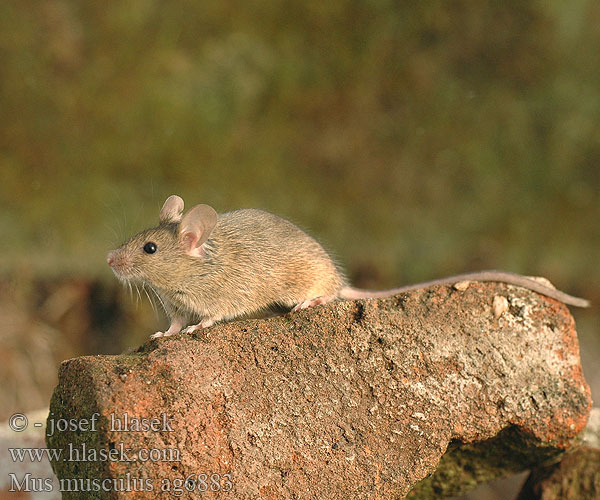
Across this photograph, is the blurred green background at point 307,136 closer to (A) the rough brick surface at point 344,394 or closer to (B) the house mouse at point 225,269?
(B) the house mouse at point 225,269

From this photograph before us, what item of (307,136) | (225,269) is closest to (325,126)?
(307,136)

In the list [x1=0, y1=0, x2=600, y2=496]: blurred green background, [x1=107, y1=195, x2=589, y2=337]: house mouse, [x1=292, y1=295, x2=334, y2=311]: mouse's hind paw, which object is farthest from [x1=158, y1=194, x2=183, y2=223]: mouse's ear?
[x1=0, y1=0, x2=600, y2=496]: blurred green background

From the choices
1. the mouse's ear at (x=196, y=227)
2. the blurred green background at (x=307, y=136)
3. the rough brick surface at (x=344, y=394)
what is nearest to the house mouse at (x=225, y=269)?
the mouse's ear at (x=196, y=227)

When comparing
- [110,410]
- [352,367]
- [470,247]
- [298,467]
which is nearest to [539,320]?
[352,367]

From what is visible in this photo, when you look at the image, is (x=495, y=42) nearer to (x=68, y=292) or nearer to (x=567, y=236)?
(x=567, y=236)

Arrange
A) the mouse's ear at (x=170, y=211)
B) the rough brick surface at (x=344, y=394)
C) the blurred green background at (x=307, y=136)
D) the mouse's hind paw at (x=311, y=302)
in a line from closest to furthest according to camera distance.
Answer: the rough brick surface at (x=344, y=394), the mouse's hind paw at (x=311, y=302), the mouse's ear at (x=170, y=211), the blurred green background at (x=307, y=136)

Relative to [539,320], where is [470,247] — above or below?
above
